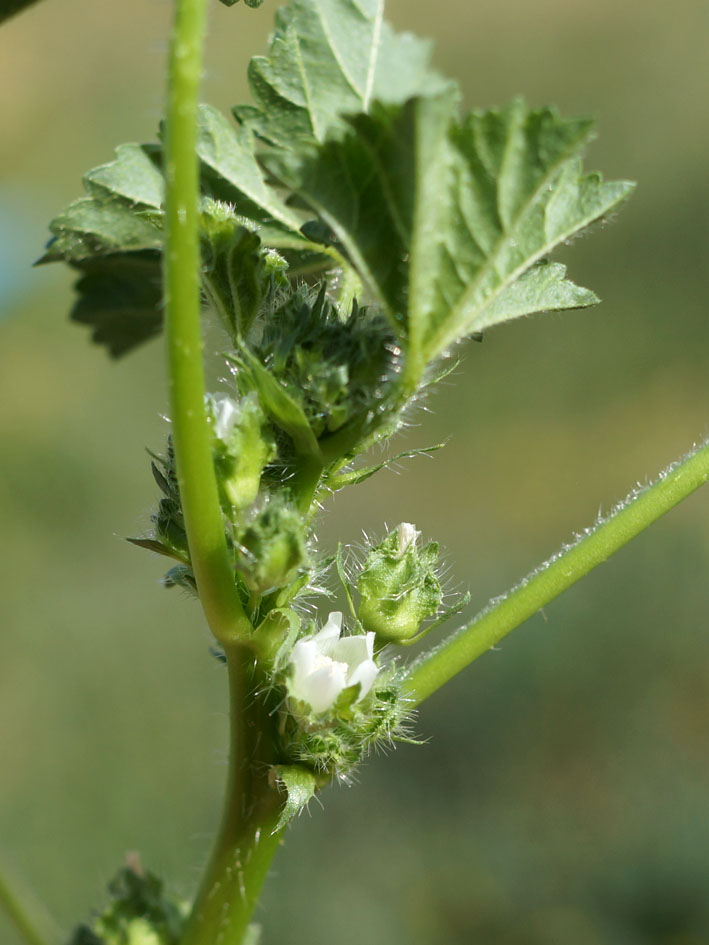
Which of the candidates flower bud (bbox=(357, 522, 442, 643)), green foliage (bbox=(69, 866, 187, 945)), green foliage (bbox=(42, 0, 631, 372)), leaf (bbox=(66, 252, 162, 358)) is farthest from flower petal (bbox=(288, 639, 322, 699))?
leaf (bbox=(66, 252, 162, 358))

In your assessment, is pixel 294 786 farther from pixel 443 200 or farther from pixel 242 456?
pixel 443 200

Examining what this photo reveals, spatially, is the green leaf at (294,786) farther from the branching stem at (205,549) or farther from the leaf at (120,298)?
the leaf at (120,298)

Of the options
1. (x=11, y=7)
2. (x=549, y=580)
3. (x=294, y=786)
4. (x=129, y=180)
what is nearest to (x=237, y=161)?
(x=129, y=180)

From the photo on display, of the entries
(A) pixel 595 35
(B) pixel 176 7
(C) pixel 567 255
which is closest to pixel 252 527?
(B) pixel 176 7

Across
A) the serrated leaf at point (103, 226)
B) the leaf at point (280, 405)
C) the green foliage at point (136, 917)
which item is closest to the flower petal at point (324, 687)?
the leaf at point (280, 405)

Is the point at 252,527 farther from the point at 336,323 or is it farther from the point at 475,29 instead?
the point at 475,29

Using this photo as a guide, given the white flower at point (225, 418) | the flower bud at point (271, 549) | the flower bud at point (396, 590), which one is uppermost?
the white flower at point (225, 418)
